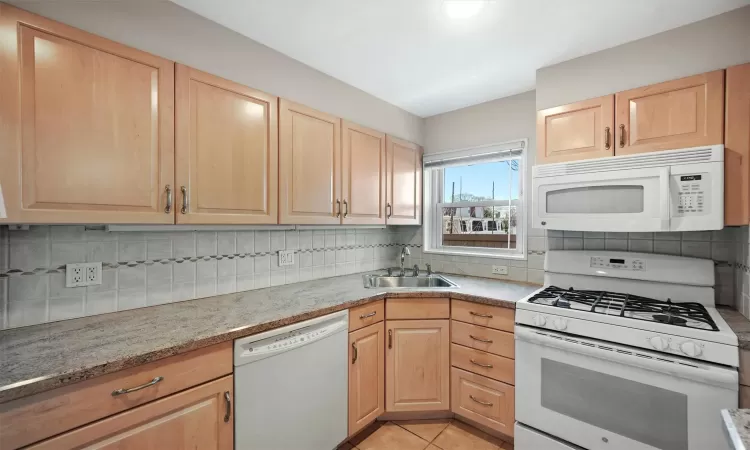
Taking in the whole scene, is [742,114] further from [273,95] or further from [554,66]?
[273,95]

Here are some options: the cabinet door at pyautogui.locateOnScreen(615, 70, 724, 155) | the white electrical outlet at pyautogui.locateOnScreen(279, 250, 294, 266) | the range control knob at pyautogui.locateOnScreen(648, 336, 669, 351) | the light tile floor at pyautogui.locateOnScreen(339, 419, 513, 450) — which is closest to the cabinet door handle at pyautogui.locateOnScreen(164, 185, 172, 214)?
the white electrical outlet at pyautogui.locateOnScreen(279, 250, 294, 266)

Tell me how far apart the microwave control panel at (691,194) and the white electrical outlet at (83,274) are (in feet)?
9.13

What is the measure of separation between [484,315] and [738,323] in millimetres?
1100

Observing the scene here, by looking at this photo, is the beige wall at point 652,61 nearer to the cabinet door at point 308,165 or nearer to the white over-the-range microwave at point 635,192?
the white over-the-range microwave at point 635,192

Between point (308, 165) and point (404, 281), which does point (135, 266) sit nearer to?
point (308, 165)

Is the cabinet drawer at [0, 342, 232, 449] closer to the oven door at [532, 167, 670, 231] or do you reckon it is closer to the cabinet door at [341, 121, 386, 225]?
the cabinet door at [341, 121, 386, 225]

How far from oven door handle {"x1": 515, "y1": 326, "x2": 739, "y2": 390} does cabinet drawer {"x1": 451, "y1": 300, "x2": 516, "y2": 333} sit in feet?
0.33

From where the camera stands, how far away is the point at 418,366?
6.95 feet

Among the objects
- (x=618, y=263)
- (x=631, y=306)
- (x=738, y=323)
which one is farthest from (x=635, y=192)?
(x=738, y=323)

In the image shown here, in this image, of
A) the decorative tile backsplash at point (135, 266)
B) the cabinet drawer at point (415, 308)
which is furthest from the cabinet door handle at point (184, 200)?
the cabinet drawer at point (415, 308)

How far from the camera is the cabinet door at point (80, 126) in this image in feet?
3.56

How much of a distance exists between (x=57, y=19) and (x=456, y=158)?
2530 millimetres

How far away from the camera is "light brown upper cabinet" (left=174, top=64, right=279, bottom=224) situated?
1.47 metres

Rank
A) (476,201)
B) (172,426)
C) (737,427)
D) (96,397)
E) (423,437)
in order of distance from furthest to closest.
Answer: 1. (476,201)
2. (423,437)
3. (172,426)
4. (96,397)
5. (737,427)
